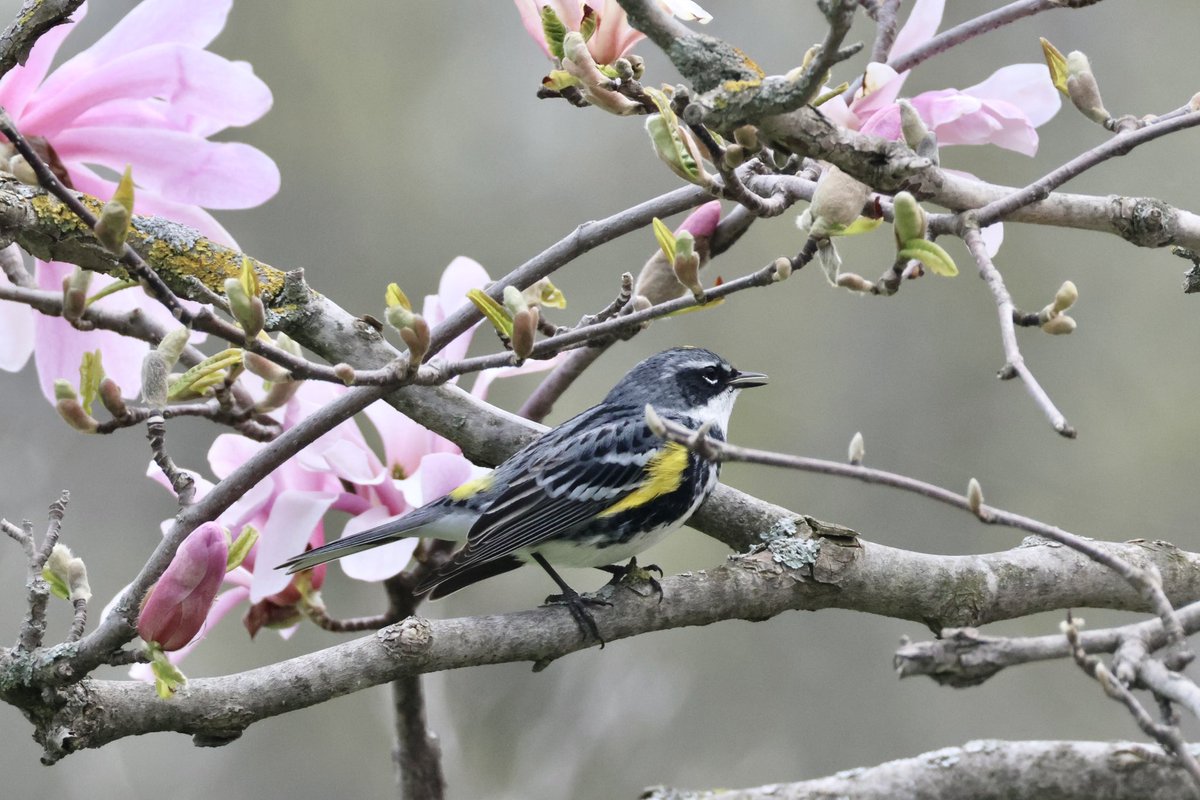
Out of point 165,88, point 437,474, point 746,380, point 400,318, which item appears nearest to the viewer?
point 400,318

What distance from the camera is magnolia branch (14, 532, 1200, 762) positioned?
1.55 meters

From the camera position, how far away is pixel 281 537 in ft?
5.71

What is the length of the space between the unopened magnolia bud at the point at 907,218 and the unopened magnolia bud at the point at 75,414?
1.02 meters

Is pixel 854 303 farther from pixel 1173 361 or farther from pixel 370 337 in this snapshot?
pixel 370 337

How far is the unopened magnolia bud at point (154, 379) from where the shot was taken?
1.45 meters

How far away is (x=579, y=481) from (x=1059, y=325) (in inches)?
48.3

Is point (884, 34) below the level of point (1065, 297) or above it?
above

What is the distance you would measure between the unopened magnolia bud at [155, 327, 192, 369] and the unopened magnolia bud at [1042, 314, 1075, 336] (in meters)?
1.02

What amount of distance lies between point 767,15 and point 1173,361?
8.25ft

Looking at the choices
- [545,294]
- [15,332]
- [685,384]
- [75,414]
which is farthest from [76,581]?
[685,384]

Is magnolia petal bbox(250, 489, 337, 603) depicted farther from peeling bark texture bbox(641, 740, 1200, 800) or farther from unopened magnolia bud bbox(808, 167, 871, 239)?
unopened magnolia bud bbox(808, 167, 871, 239)

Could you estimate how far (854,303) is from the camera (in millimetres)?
6043

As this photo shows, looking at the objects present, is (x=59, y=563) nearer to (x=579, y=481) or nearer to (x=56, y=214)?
(x=56, y=214)

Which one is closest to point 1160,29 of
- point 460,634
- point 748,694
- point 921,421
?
point 921,421
